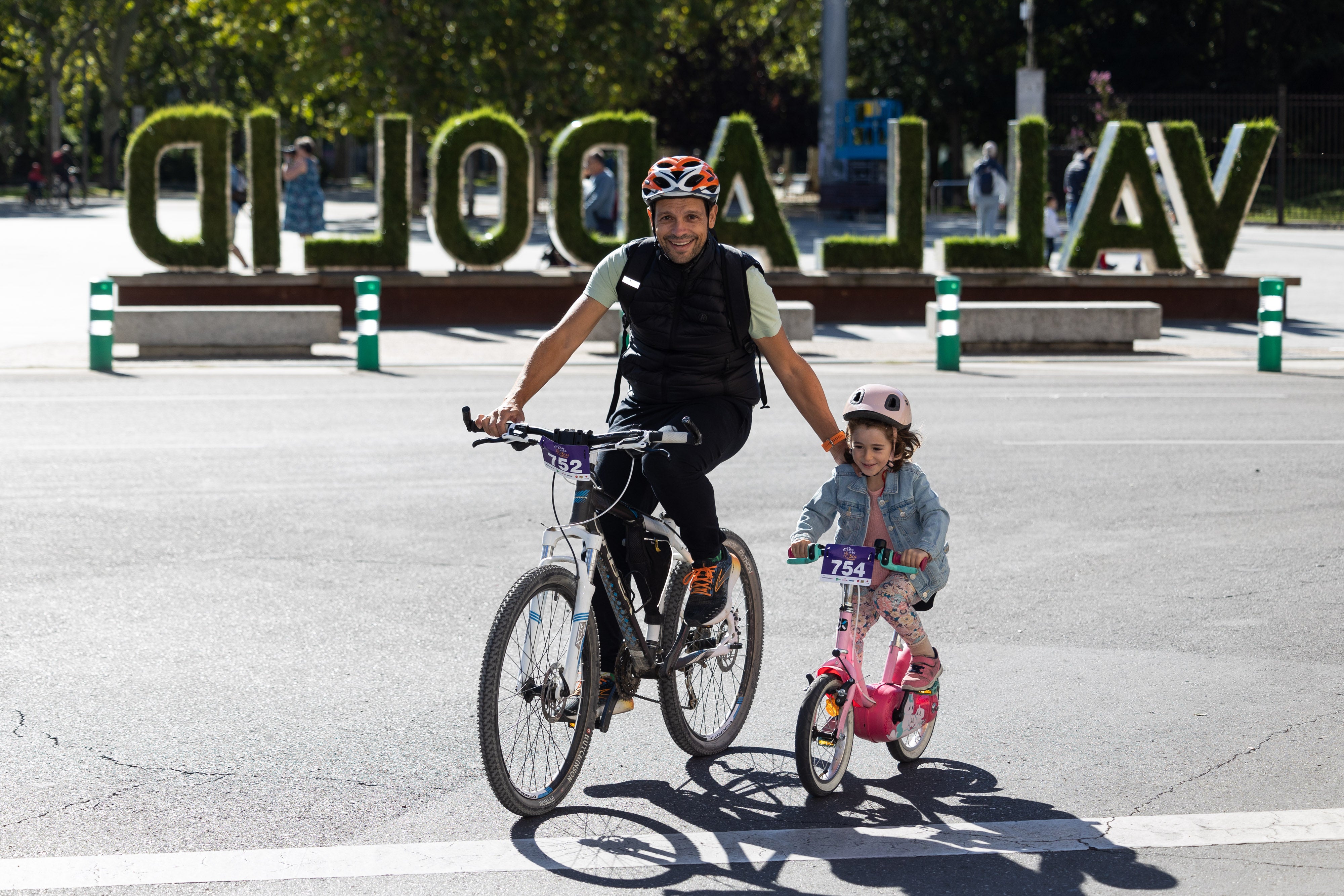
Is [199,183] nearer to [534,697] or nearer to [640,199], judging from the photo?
[640,199]

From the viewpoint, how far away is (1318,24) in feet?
161

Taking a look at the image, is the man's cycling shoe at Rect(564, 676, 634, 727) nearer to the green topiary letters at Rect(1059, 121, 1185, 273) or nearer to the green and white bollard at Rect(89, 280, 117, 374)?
the green and white bollard at Rect(89, 280, 117, 374)

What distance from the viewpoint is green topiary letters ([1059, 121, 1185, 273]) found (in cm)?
1981

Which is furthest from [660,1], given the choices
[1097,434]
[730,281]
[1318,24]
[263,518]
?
[730,281]

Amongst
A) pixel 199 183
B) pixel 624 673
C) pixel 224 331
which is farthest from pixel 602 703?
pixel 199 183

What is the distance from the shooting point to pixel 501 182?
19.8m

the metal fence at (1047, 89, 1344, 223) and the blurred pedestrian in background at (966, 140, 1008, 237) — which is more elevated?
the metal fence at (1047, 89, 1344, 223)

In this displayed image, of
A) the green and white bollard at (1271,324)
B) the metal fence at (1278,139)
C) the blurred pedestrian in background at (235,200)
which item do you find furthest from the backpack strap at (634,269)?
the metal fence at (1278,139)

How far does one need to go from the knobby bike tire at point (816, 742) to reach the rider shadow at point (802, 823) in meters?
0.07

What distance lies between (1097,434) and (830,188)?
1196 inches

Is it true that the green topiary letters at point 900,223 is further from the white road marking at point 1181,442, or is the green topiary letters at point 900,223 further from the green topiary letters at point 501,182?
the white road marking at point 1181,442

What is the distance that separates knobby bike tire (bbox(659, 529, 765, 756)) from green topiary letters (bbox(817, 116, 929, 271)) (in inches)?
586

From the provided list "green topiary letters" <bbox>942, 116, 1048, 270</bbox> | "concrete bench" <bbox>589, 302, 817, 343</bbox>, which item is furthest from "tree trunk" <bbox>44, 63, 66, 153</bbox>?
"concrete bench" <bbox>589, 302, 817, 343</bbox>

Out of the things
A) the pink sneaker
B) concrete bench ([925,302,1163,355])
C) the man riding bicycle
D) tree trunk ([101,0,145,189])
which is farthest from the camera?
tree trunk ([101,0,145,189])
